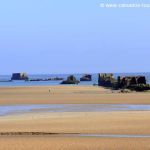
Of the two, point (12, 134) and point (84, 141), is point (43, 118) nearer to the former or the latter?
point (12, 134)

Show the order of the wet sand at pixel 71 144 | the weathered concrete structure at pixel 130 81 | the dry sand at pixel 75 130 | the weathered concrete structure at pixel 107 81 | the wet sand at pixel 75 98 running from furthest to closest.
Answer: the weathered concrete structure at pixel 107 81, the weathered concrete structure at pixel 130 81, the wet sand at pixel 75 98, the dry sand at pixel 75 130, the wet sand at pixel 71 144

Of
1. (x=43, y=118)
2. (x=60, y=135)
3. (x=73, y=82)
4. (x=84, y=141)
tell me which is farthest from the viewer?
(x=73, y=82)

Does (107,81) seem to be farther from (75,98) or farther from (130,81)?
(75,98)

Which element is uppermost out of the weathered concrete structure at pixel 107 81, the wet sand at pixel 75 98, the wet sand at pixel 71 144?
the weathered concrete structure at pixel 107 81

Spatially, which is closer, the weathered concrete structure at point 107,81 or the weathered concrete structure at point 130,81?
the weathered concrete structure at point 130,81

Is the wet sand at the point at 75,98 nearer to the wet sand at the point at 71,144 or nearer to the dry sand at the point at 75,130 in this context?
the dry sand at the point at 75,130

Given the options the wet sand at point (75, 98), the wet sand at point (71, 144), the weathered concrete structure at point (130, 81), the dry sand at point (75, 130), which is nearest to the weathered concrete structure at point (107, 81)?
the weathered concrete structure at point (130, 81)

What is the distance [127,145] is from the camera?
18750 millimetres

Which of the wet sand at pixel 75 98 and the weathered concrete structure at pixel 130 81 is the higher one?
the weathered concrete structure at pixel 130 81

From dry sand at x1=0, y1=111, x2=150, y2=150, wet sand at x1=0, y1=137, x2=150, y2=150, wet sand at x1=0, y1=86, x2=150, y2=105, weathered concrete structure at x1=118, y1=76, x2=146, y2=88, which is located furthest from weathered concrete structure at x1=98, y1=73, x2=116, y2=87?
wet sand at x1=0, y1=137, x2=150, y2=150

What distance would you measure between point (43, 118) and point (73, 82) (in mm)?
111791

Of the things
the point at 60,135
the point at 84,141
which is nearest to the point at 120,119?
the point at 60,135

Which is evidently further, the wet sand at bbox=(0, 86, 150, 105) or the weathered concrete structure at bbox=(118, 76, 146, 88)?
the weathered concrete structure at bbox=(118, 76, 146, 88)

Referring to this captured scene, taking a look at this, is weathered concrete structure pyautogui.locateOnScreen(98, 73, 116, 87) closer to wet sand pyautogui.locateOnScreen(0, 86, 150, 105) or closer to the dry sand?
wet sand pyautogui.locateOnScreen(0, 86, 150, 105)
